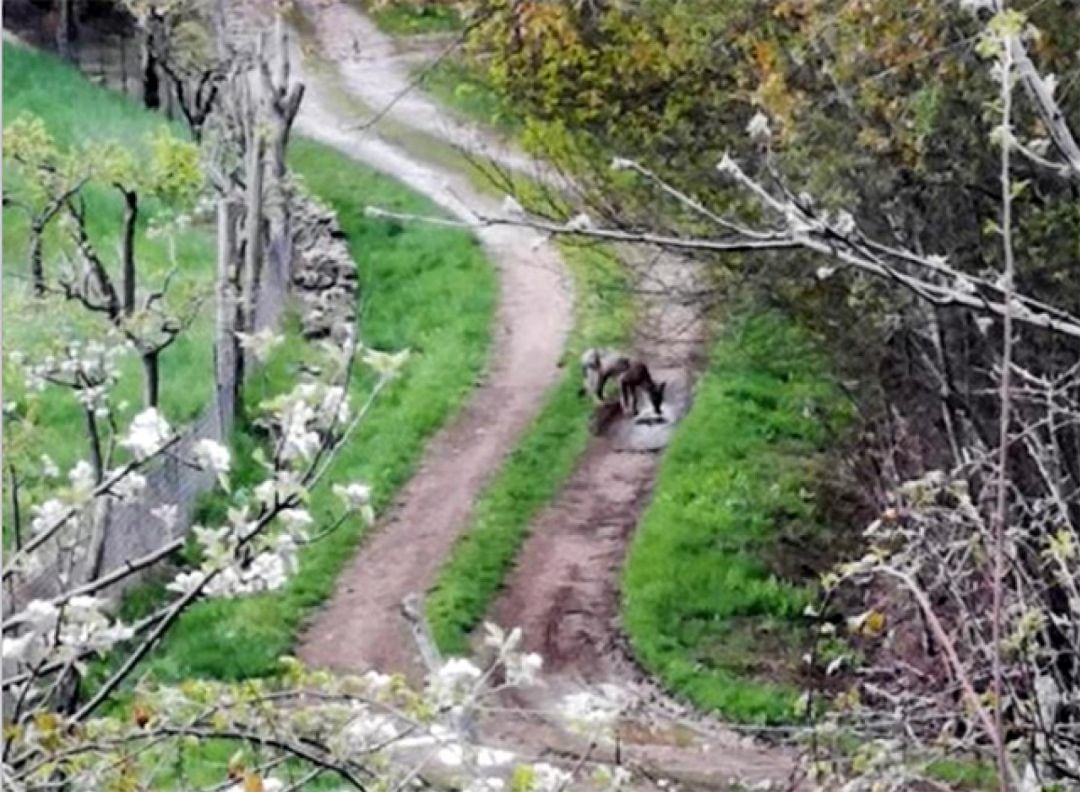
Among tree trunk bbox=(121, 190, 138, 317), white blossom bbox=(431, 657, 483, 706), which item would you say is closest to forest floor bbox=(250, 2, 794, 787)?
tree trunk bbox=(121, 190, 138, 317)

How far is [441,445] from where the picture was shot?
16500mm

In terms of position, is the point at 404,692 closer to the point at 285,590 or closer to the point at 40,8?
the point at 285,590

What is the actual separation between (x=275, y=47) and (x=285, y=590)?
5.38 m

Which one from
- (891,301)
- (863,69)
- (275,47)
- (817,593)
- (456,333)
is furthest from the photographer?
(456,333)

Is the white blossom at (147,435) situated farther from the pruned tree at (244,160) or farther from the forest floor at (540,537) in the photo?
the pruned tree at (244,160)

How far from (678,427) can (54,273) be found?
4920mm

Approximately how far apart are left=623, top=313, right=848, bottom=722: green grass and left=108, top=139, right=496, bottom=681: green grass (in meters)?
2.01

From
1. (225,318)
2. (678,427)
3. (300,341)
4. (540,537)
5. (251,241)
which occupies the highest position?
(251,241)

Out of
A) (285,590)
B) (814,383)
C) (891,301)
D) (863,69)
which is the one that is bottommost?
(285,590)

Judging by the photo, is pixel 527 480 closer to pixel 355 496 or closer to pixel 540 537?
pixel 540 537

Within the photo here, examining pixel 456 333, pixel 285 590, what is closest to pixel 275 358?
pixel 456 333

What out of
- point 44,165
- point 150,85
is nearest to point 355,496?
point 44,165

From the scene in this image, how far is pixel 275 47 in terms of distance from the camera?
17266 millimetres

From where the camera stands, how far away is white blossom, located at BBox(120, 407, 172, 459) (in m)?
4.07
